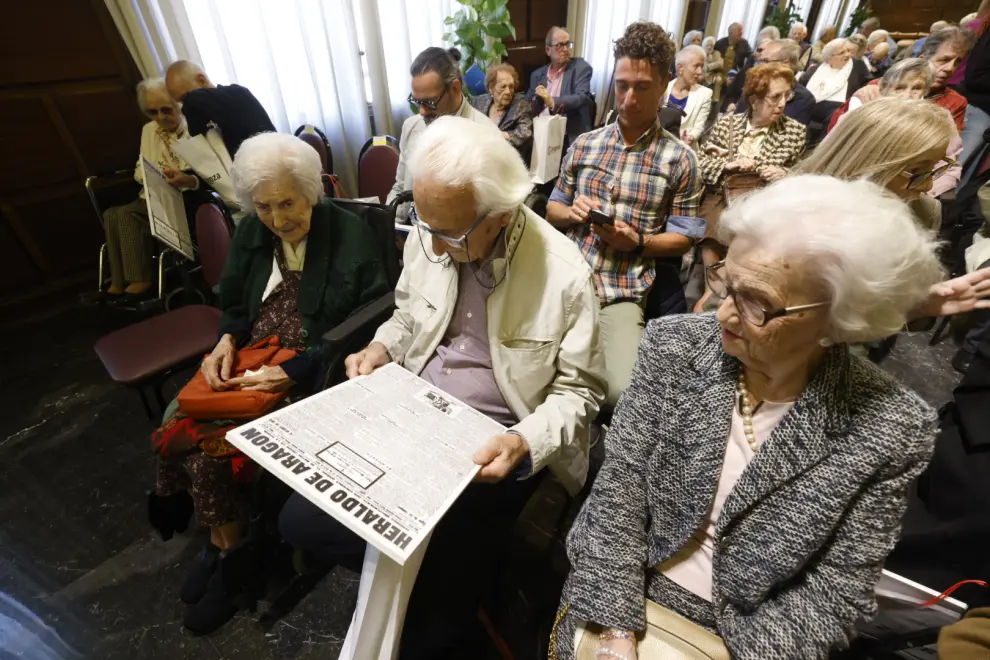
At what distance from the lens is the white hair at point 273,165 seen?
1.48 m

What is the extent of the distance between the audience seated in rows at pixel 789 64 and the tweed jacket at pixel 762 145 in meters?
0.14

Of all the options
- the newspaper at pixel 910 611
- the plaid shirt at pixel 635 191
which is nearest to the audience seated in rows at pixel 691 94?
the plaid shirt at pixel 635 191

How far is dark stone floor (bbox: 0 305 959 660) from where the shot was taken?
56.6 inches

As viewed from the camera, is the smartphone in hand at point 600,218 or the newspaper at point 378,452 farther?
the smartphone in hand at point 600,218

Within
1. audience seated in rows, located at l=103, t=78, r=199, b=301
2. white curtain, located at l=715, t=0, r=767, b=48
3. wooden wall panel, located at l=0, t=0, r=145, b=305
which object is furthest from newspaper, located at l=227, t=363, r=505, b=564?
white curtain, located at l=715, t=0, r=767, b=48

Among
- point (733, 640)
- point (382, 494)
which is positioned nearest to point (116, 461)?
point (382, 494)

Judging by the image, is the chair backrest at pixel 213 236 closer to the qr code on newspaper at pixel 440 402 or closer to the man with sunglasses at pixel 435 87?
the man with sunglasses at pixel 435 87

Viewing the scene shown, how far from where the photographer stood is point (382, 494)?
2.89ft

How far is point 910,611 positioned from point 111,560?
2.52 meters

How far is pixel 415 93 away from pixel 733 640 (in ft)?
9.04

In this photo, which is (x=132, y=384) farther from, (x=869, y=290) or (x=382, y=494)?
(x=869, y=290)

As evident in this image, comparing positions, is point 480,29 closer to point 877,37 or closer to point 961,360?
point 961,360

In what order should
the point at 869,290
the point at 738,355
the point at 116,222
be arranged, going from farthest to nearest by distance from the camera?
1. the point at 116,222
2. the point at 738,355
3. the point at 869,290

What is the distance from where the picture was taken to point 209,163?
2.52 meters
